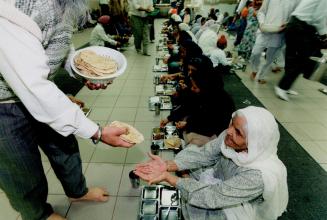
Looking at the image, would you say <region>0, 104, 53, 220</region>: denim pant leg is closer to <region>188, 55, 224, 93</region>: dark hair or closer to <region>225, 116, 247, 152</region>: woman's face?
<region>225, 116, 247, 152</region>: woman's face

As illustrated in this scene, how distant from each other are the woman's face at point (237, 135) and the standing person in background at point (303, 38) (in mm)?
3013

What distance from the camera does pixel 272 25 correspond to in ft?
12.6

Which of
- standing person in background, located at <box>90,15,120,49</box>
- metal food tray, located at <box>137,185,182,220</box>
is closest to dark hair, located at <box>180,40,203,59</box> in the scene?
metal food tray, located at <box>137,185,182,220</box>

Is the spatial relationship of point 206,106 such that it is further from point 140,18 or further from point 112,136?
point 140,18

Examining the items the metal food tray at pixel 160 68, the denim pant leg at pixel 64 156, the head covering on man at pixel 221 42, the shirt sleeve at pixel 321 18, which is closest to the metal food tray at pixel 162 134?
the denim pant leg at pixel 64 156

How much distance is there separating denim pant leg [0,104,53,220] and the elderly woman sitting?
0.62 m

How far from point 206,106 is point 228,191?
40.2 inches

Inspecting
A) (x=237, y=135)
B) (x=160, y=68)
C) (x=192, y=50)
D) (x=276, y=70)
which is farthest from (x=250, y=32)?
(x=237, y=135)

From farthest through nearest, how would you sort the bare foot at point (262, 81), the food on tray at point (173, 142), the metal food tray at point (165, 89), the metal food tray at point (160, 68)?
the metal food tray at point (160, 68) → the bare foot at point (262, 81) → the metal food tray at point (165, 89) → the food on tray at point (173, 142)

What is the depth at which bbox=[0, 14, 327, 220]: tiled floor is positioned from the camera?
189 cm

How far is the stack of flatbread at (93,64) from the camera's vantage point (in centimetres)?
143

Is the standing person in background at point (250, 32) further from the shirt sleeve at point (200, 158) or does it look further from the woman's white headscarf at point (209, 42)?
the shirt sleeve at point (200, 158)

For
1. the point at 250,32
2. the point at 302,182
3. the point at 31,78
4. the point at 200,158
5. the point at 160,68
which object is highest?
the point at 31,78

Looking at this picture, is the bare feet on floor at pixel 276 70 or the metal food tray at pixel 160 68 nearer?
the metal food tray at pixel 160 68
